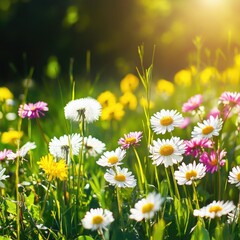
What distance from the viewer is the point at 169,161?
137cm

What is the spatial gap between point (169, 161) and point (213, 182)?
459mm

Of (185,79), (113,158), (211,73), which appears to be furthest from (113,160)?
(185,79)

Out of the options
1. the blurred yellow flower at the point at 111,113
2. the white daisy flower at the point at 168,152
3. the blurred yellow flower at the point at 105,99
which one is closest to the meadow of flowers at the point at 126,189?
the white daisy flower at the point at 168,152

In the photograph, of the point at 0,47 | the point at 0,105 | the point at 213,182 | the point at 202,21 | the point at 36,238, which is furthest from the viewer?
the point at 0,47

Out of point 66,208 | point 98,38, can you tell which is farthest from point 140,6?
point 66,208

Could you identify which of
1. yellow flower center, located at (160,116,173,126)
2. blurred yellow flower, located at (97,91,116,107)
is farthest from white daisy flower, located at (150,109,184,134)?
blurred yellow flower, located at (97,91,116,107)

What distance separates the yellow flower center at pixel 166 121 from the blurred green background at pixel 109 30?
4796 mm

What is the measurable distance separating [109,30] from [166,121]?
527 centimetres

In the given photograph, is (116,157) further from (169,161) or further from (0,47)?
(0,47)

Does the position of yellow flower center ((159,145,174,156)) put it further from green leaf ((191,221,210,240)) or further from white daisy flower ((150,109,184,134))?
green leaf ((191,221,210,240))

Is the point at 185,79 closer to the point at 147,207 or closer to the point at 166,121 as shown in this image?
the point at 166,121

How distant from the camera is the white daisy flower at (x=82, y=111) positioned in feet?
4.88

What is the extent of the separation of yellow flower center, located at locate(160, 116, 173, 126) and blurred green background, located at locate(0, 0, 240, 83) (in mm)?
4796

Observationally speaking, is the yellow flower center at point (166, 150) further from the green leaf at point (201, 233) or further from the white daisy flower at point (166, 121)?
the green leaf at point (201, 233)
